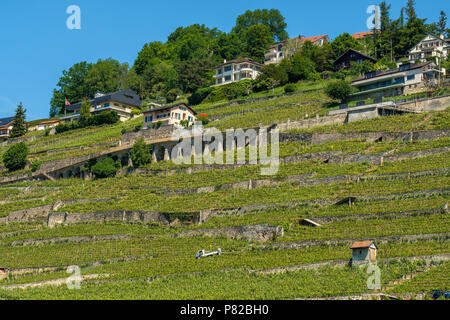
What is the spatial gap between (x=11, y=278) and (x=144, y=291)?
1178 cm

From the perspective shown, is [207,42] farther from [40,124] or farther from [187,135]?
[187,135]

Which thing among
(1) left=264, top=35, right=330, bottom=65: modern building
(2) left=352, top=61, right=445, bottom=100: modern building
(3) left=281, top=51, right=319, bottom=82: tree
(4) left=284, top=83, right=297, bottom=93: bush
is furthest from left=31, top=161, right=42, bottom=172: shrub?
(1) left=264, top=35, right=330, bottom=65: modern building

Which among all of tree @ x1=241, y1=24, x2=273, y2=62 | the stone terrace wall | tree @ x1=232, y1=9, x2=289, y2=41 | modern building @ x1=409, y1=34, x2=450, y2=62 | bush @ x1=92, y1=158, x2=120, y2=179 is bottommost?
bush @ x1=92, y1=158, x2=120, y2=179

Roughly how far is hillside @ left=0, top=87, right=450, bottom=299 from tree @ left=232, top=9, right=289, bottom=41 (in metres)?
58.7

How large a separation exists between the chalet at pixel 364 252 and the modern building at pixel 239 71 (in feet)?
218

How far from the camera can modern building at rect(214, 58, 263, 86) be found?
103 meters

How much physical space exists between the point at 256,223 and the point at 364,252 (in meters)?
10.6

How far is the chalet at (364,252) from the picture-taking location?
3750cm

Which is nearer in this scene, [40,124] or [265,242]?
[265,242]

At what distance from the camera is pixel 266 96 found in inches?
3521

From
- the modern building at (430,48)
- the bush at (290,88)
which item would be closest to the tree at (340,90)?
the bush at (290,88)
